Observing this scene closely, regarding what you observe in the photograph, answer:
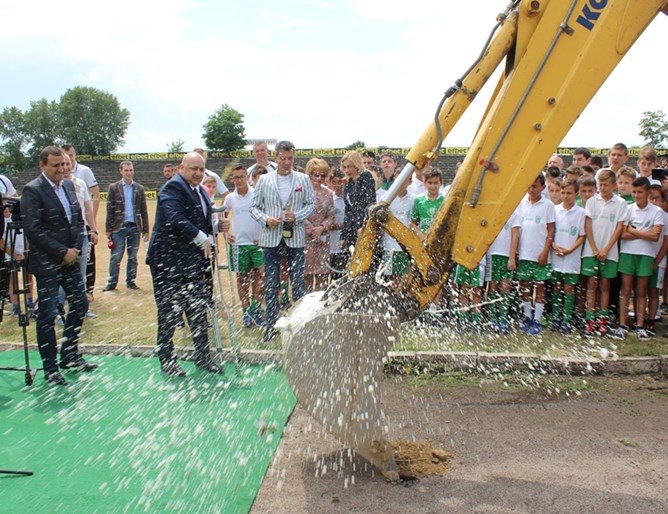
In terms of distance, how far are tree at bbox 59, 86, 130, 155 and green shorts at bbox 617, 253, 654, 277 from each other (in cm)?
8759

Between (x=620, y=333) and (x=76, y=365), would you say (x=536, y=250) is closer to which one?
(x=620, y=333)

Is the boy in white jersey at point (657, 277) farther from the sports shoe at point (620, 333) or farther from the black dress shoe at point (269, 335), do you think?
the black dress shoe at point (269, 335)

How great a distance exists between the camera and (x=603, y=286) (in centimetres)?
695

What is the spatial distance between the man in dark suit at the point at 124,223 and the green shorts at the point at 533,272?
6.08m

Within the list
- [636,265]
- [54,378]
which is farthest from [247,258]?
[636,265]

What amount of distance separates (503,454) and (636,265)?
385 cm

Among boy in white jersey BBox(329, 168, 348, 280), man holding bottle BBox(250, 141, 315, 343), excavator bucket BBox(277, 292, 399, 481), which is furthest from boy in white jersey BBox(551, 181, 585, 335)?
excavator bucket BBox(277, 292, 399, 481)

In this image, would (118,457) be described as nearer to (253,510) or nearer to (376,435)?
(253,510)

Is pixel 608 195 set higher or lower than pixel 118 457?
higher

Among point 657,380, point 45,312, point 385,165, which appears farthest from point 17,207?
point 657,380

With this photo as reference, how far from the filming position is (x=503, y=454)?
4.14 m

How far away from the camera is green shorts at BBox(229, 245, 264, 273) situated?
25.0ft

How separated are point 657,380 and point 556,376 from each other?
3.14 ft

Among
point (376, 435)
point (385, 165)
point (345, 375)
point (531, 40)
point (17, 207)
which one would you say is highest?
point (531, 40)
